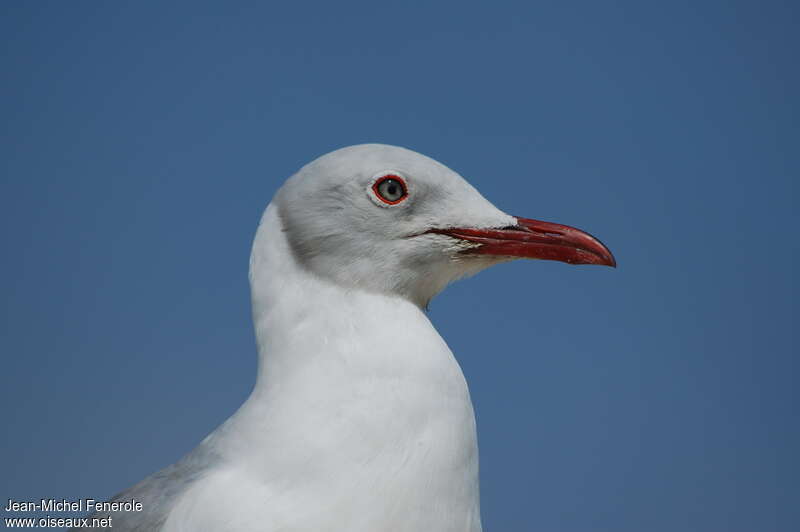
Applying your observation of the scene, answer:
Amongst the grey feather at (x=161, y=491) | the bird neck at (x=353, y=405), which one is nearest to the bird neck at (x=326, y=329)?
the bird neck at (x=353, y=405)

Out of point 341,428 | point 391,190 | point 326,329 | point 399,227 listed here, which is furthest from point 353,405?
point 391,190

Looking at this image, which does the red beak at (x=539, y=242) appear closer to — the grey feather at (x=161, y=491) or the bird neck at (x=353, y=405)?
the bird neck at (x=353, y=405)

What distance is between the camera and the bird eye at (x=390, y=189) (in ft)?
10.9

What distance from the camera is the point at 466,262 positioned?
3.47 metres

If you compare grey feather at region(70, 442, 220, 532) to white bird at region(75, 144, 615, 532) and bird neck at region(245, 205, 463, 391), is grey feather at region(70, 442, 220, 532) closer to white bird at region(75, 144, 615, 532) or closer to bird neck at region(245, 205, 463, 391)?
white bird at region(75, 144, 615, 532)

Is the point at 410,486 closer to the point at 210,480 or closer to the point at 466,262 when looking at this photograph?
the point at 210,480

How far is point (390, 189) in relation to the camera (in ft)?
11.0

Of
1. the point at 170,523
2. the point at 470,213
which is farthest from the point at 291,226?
the point at 170,523

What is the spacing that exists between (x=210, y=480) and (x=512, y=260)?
57.1 inches

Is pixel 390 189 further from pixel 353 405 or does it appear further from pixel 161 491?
pixel 161 491

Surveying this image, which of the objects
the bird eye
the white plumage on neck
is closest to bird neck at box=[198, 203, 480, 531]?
the white plumage on neck

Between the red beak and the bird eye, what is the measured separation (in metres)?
0.19

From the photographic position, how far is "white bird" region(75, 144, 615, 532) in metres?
2.97

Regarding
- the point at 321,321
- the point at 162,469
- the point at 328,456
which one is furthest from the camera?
the point at 162,469
